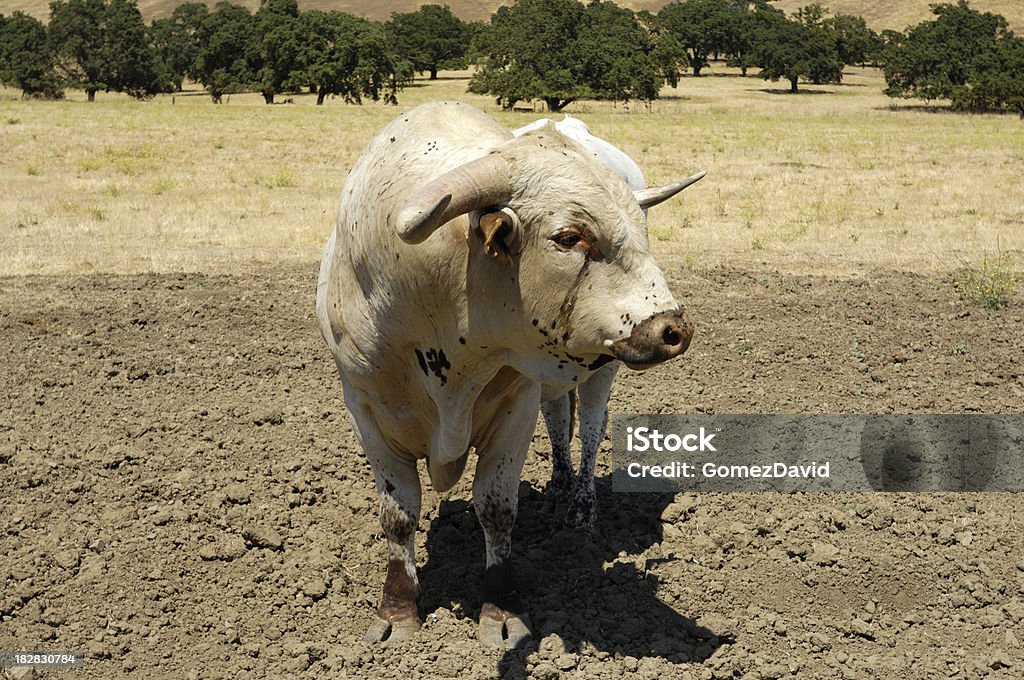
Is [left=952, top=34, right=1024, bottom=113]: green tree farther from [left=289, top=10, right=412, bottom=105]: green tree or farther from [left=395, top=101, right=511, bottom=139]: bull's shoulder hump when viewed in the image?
[left=395, top=101, right=511, bottom=139]: bull's shoulder hump

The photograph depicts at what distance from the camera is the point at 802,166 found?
2603 centimetres

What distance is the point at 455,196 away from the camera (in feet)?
10.8

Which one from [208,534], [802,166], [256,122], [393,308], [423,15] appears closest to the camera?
[393,308]

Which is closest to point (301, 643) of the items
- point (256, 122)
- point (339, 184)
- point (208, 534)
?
point (208, 534)

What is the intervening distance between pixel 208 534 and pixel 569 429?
6.82 feet

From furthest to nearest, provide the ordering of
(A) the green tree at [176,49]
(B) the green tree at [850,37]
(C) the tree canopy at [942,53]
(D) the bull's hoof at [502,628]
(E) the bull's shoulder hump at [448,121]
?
(B) the green tree at [850,37] < (A) the green tree at [176,49] < (C) the tree canopy at [942,53] < (D) the bull's hoof at [502,628] < (E) the bull's shoulder hump at [448,121]

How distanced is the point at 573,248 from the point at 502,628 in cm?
214

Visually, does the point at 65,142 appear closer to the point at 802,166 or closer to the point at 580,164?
the point at 802,166

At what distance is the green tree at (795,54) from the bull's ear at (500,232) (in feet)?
235

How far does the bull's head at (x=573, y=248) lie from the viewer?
10.9 ft

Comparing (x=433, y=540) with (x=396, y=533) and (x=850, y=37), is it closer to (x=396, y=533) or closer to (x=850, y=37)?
(x=396, y=533)

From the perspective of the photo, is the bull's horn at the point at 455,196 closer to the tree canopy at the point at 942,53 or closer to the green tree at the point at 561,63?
the green tree at the point at 561,63

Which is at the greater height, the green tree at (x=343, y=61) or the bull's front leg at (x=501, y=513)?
the green tree at (x=343, y=61)

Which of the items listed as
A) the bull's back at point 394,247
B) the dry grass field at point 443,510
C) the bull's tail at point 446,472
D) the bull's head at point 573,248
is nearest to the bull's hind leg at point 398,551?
the dry grass field at point 443,510
